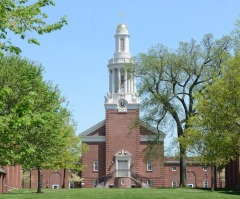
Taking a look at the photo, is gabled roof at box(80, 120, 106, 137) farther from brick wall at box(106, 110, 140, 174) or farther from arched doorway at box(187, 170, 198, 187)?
arched doorway at box(187, 170, 198, 187)

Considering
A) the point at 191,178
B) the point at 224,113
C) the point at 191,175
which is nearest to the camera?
the point at 224,113

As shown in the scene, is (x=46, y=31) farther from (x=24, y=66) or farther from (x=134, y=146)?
(x=134, y=146)

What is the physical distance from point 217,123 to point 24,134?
11726 millimetres

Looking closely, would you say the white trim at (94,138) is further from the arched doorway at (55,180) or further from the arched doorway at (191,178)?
the arched doorway at (191,178)

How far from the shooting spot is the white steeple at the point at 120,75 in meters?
80.4

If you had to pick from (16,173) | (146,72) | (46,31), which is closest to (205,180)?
(16,173)

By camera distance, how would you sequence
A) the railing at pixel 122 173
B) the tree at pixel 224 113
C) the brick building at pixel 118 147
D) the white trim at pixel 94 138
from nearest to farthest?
1. the tree at pixel 224 113
2. the railing at pixel 122 173
3. the brick building at pixel 118 147
4. the white trim at pixel 94 138

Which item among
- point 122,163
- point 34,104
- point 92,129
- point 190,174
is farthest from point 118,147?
point 34,104

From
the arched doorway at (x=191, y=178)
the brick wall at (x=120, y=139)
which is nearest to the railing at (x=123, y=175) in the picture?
the brick wall at (x=120, y=139)

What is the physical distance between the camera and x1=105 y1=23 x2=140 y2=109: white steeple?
80375 millimetres

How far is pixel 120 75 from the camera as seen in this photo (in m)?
81.1

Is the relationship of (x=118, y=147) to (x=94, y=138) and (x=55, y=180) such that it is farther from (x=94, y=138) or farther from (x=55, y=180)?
(x=55, y=180)

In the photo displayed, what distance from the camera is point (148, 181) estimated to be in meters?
78.3

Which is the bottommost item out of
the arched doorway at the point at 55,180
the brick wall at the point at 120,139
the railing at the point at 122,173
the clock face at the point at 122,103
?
the arched doorway at the point at 55,180
